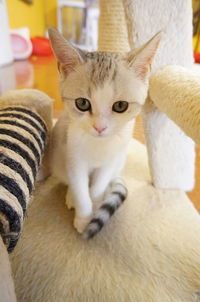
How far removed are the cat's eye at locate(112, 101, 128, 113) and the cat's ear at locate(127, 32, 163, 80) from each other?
10 centimetres

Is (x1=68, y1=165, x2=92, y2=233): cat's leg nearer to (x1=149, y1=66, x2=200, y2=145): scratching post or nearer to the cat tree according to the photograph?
the cat tree

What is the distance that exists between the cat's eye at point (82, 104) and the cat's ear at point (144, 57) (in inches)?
5.8

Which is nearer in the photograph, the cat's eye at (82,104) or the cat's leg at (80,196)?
the cat's eye at (82,104)

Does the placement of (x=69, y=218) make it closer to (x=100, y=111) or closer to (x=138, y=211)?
(x=138, y=211)

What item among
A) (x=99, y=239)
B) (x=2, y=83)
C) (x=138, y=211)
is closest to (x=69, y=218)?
(x=99, y=239)

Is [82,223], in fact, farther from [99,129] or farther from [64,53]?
[64,53]

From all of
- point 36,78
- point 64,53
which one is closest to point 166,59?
point 64,53

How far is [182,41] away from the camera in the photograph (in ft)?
2.75

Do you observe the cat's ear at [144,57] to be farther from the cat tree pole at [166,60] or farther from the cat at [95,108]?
the cat tree pole at [166,60]

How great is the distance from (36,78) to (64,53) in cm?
177

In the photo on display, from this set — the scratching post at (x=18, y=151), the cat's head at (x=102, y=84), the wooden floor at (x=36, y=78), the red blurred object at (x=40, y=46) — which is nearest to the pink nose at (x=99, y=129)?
the cat's head at (x=102, y=84)

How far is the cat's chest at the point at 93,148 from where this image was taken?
0.72 m

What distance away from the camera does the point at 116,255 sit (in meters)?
0.71

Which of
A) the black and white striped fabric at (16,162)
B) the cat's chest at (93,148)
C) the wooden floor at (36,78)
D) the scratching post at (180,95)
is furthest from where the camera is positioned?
the wooden floor at (36,78)
